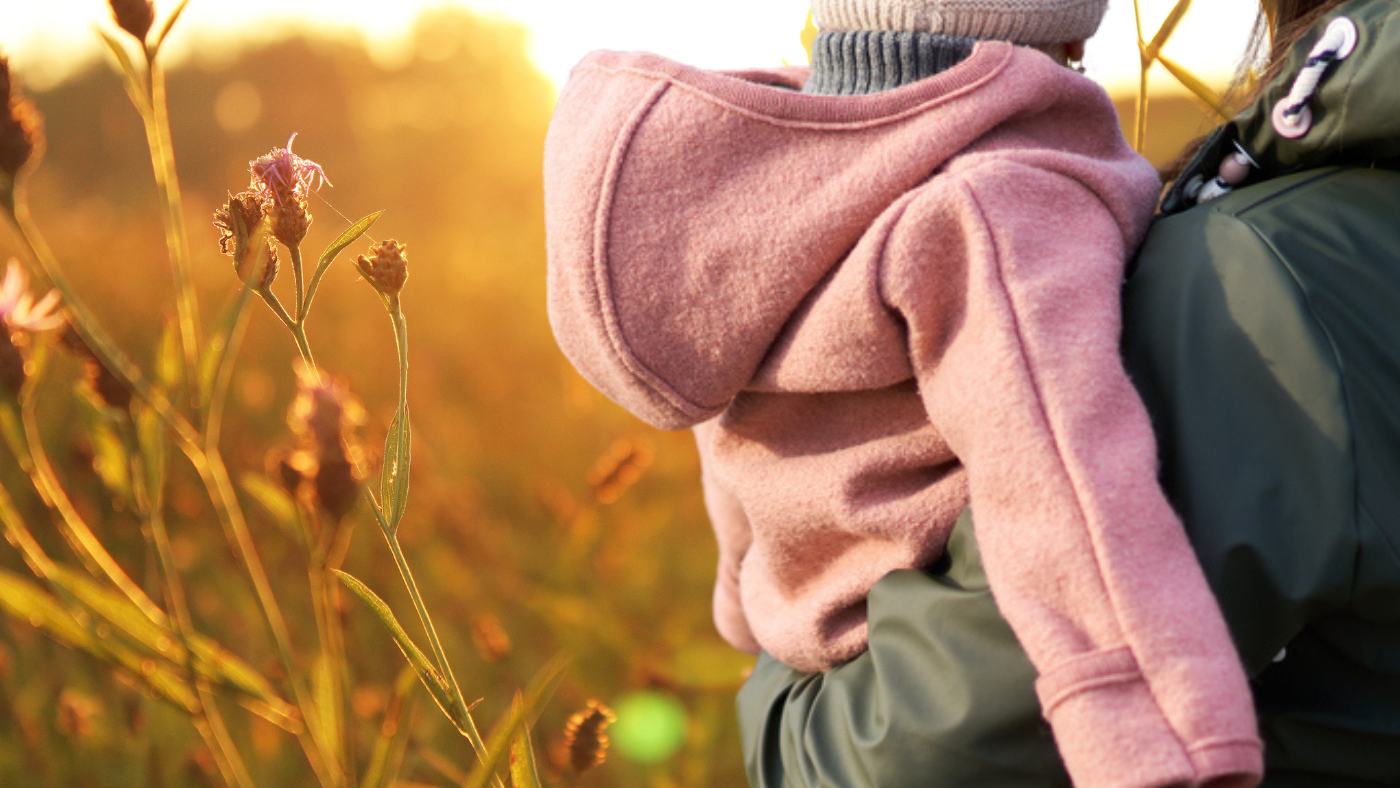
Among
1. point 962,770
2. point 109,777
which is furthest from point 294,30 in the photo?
point 962,770

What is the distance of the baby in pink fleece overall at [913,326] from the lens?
66cm

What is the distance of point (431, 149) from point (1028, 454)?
15.2 feet

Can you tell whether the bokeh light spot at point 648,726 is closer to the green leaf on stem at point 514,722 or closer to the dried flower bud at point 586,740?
the dried flower bud at point 586,740

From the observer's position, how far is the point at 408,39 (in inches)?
169

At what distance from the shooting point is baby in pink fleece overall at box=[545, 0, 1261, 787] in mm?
656

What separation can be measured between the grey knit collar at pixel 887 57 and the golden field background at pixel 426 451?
0.40 metres

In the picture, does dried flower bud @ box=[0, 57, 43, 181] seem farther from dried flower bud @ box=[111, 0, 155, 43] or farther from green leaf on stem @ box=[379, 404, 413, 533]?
green leaf on stem @ box=[379, 404, 413, 533]

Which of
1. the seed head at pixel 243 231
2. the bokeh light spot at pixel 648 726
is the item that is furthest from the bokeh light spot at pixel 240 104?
the seed head at pixel 243 231

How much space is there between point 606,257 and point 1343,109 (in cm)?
50

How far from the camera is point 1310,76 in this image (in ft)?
2.57

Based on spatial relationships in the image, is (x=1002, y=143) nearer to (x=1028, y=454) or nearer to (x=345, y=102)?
(x=1028, y=454)

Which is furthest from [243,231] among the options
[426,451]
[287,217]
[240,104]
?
[240,104]

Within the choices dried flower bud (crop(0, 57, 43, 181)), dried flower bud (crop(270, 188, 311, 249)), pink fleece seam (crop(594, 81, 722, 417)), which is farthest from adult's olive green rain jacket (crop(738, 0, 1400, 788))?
dried flower bud (crop(0, 57, 43, 181))

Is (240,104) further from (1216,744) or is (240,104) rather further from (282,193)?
(1216,744)
